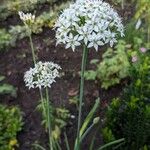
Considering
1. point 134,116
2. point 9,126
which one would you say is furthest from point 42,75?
point 9,126

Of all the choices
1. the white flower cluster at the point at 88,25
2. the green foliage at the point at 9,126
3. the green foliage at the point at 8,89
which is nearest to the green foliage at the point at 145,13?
the green foliage at the point at 8,89

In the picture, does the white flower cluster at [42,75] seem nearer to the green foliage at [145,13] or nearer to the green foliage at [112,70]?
the green foliage at [112,70]

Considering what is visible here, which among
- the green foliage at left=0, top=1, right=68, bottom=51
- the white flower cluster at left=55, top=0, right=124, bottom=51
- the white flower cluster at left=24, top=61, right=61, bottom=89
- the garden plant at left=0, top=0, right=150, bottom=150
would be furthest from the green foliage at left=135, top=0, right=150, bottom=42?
the white flower cluster at left=55, top=0, right=124, bottom=51

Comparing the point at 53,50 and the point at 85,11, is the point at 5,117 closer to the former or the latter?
the point at 53,50

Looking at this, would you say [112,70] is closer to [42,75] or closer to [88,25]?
[42,75]

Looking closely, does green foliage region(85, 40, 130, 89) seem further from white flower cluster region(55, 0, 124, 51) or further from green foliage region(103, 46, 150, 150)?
white flower cluster region(55, 0, 124, 51)

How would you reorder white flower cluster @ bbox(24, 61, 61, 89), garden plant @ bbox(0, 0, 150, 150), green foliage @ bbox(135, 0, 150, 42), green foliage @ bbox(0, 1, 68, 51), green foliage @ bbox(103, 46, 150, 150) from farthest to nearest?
green foliage @ bbox(0, 1, 68, 51)
green foliage @ bbox(135, 0, 150, 42)
green foliage @ bbox(103, 46, 150, 150)
white flower cluster @ bbox(24, 61, 61, 89)
garden plant @ bbox(0, 0, 150, 150)

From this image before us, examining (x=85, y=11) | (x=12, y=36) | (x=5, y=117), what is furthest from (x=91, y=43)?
(x=12, y=36)
